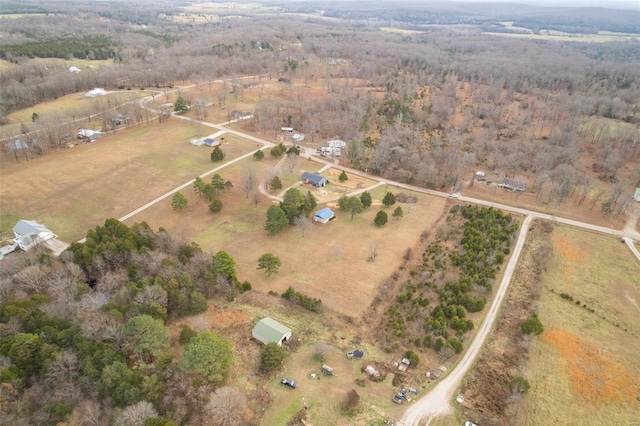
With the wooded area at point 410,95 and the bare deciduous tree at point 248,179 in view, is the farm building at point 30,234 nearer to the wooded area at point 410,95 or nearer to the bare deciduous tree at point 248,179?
the bare deciduous tree at point 248,179

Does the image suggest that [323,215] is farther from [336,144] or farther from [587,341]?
[587,341]

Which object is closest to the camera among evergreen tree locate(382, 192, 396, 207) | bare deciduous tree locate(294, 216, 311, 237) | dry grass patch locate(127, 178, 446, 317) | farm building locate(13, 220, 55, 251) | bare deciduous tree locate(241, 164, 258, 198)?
dry grass patch locate(127, 178, 446, 317)

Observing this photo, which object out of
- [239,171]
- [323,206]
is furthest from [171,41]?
[323,206]

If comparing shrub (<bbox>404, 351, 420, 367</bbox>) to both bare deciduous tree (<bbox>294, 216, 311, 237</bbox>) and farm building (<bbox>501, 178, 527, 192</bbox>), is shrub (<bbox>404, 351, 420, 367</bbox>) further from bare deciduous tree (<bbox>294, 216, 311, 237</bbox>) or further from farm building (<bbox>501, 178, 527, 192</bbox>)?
farm building (<bbox>501, 178, 527, 192</bbox>)

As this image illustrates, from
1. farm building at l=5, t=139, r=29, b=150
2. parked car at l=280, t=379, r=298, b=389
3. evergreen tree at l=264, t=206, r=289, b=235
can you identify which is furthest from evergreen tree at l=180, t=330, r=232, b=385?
farm building at l=5, t=139, r=29, b=150

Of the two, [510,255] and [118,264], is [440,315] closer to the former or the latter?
[510,255]

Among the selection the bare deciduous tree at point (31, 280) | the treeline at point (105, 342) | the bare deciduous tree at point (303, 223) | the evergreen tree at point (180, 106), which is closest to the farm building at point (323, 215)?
the bare deciduous tree at point (303, 223)
